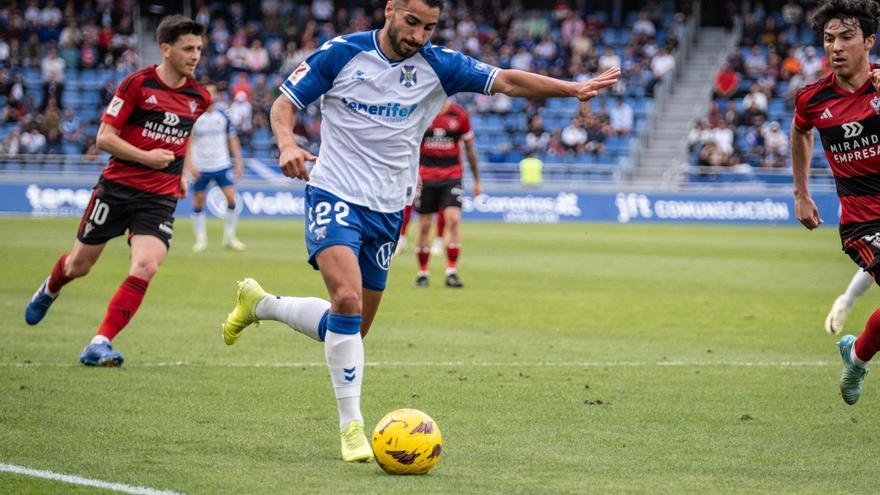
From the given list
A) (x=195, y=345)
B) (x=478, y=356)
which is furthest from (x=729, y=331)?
(x=195, y=345)

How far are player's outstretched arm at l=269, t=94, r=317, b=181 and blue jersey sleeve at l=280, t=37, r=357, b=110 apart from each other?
2.5 inches

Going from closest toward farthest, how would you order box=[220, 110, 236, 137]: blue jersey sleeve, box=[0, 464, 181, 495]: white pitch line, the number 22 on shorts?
box=[0, 464, 181, 495]: white pitch line < the number 22 on shorts < box=[220, 110, 236, 137]: blue jersey sleeve

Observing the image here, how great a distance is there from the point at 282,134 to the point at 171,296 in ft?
29.4

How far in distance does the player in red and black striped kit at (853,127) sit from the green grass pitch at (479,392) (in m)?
0.52

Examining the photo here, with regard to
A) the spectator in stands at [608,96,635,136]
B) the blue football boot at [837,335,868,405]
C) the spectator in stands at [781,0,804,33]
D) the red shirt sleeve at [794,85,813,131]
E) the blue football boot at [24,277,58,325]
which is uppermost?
the red shirt sleeve at [794,85,813,131]

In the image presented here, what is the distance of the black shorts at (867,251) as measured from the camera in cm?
748

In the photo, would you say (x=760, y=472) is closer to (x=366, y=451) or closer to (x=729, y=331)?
(x=366, y=451)

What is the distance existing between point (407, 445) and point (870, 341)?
3183mm

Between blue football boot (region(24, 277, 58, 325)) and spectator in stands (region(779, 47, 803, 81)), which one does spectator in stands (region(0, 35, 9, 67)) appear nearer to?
spectator in stands (region(779, 47, 803, 81))

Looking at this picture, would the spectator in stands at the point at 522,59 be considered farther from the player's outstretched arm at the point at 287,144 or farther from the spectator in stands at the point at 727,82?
the player's outstretched arm at the point at 287,144

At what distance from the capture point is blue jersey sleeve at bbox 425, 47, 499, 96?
22.3 feet

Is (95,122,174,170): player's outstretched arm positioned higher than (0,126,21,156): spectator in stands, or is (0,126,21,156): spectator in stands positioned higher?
(95,122,174,170): player's outstretched arm

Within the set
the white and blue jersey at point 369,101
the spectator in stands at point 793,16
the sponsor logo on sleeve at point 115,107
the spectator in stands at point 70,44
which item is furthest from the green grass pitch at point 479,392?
the spectator in stands at point 793,16

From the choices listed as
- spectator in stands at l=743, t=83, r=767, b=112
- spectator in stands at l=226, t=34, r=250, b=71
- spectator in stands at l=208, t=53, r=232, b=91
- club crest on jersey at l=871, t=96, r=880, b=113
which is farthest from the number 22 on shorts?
spectator in stands at l=226, t=34, r=250, b=71
